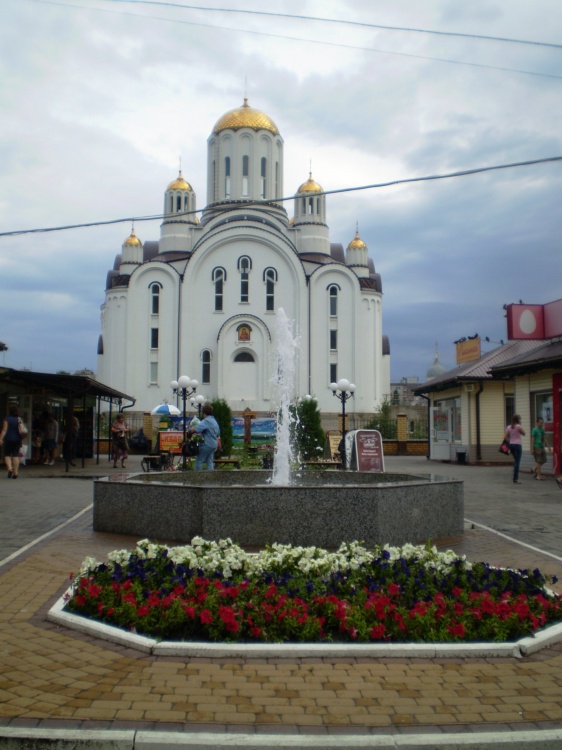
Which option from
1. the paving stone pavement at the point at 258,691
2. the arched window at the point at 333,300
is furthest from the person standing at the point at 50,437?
the arched window at the point at 333,300

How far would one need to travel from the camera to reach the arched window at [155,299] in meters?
59.1

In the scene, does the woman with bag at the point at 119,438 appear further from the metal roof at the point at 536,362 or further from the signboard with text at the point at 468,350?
the signboard with text at the point at 468,350

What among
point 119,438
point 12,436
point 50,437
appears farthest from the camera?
point 119,438

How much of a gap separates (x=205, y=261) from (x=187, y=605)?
180 ft

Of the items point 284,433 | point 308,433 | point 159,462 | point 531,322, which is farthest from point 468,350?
point 284,433

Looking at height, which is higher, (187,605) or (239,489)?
(239,489)

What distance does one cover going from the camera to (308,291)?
59562 millimetres

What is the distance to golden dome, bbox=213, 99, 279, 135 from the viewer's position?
6178 cm

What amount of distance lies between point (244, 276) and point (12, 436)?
4111 cm

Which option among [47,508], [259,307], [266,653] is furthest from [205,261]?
[266,653]

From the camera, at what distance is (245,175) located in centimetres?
6169

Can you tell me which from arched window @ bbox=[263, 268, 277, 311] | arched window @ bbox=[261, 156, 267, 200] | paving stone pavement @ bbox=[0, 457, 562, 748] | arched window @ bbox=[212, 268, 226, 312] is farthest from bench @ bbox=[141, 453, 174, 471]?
arched window @ bbox=[261, 156, 267, 200]

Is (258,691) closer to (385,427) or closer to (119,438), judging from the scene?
(119,438)

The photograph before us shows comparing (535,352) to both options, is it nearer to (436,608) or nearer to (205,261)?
(436,608)
